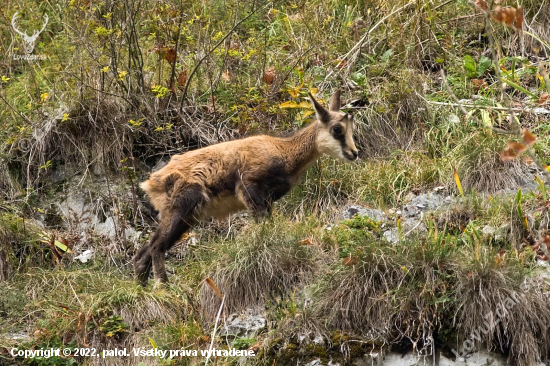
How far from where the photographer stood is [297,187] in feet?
26.0

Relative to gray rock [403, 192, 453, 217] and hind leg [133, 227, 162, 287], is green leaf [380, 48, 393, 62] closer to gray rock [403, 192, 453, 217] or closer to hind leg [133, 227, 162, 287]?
gray rock [403, 192, 453, 217]

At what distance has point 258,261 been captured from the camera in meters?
6.14

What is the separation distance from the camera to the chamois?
6777mm

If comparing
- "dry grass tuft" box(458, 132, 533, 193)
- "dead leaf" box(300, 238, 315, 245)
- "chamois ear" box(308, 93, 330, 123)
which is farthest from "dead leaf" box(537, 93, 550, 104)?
"dead leaf" box(300, 238, 315, 245)

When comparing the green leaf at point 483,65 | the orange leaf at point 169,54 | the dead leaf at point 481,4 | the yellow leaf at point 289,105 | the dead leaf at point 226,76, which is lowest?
the green leaf at point 483,65

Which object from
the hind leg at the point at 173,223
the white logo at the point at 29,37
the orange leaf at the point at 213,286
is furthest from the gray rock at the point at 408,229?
the white logo at the point at 29,37

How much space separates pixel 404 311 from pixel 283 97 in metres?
4.10

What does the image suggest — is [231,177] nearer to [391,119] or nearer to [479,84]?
[391,119]

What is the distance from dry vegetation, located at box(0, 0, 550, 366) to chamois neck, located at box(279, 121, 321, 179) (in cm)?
38

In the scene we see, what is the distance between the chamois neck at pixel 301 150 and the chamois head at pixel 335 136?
0.07m

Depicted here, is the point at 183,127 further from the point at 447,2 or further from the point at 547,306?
the point at 547,306

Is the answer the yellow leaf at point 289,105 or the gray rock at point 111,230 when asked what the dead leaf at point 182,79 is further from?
the gray rock at point 111,230

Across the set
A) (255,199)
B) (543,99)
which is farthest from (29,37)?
(543,99)

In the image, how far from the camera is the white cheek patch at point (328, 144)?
745cm
